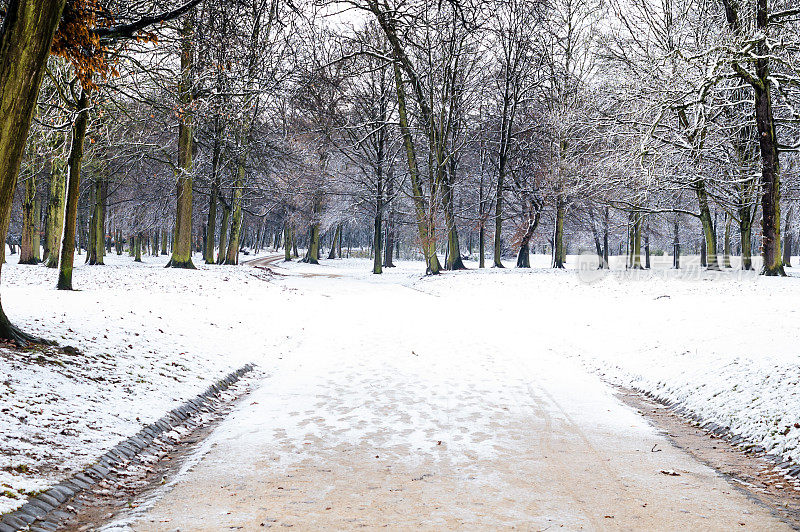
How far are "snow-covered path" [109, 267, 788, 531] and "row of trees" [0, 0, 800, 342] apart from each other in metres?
3.97

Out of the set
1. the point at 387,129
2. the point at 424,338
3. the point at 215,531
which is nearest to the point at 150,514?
the point at 215,531

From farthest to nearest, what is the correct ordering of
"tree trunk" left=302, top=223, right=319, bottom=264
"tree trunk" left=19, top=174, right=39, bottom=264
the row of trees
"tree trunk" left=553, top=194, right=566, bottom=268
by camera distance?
"tree trunk" left=302, top=223, right=319, bottom=264 < "tree trunk" left=553, top=194, right=566, bottom=268 < "tree trunk" left=19, top=174, right=39, bottom=264 < the row of trees

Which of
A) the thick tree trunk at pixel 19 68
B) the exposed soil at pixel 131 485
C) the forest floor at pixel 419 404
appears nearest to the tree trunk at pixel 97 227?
the forest floor at pixel 419 404

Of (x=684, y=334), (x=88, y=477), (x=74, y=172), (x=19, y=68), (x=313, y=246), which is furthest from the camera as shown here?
(x=313, y=246)

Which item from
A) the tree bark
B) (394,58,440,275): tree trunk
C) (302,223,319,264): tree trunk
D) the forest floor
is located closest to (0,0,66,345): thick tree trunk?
the forest floor

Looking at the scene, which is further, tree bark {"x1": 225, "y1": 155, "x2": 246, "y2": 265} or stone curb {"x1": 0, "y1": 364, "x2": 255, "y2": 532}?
tree bark {"x1": 225, "y1": 155, "x2": 246, "y2": 265}

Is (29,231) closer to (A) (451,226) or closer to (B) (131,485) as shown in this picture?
(A) (451,226)

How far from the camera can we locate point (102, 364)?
299 inches

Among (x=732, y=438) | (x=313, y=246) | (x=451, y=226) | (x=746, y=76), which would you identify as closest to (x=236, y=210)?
(x=451, y=226)

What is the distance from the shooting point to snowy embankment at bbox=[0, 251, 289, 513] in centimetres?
492

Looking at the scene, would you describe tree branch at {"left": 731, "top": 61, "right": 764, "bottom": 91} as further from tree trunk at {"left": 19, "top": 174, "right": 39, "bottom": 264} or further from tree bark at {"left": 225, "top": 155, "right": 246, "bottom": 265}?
tree trunk at {"left": 19, "top": 174, "right": 39, "bottom": 264}

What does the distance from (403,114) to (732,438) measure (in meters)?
27.1

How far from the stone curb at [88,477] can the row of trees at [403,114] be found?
237cm

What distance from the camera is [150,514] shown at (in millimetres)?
4176
